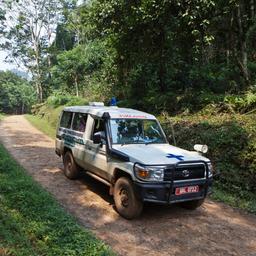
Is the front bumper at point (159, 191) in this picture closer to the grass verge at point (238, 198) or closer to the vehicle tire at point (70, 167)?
the grass verge at point (238, 198)

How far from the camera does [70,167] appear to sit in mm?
9531

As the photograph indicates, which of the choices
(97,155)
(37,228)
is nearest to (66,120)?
(97,155)

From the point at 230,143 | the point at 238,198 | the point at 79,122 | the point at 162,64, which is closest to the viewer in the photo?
the point at 238,198

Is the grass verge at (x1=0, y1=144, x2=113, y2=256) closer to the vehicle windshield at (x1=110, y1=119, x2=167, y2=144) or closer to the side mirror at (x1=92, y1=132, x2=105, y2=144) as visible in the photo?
the side mirror at (x1=92, y1=132, x2=105, y2=144)

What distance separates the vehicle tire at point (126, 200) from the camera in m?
6.61

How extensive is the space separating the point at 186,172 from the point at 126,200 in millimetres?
1324

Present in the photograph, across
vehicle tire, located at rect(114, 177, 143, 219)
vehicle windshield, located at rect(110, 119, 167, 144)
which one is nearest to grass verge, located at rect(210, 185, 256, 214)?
vehicle windshield, located at rect(110, 119, 167, 144)

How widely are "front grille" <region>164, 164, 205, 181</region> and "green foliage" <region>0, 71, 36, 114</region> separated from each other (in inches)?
2635

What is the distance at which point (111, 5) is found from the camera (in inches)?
565

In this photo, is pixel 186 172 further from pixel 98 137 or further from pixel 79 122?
pixel 79 122

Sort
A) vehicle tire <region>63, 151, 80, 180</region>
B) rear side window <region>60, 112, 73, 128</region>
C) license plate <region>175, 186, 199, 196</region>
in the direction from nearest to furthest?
license plate <region>175, 186, 199, 196</region>, vehicle tire <region>63, 151, 80, 180</region>, rear side window <region>60, 112, 73, 128</region>

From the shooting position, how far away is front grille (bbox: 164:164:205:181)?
251 inches

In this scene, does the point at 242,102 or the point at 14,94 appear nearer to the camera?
the point at 242,102

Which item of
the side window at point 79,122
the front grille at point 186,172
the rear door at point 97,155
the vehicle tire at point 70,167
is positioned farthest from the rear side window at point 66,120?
the front grille at point 186,172
